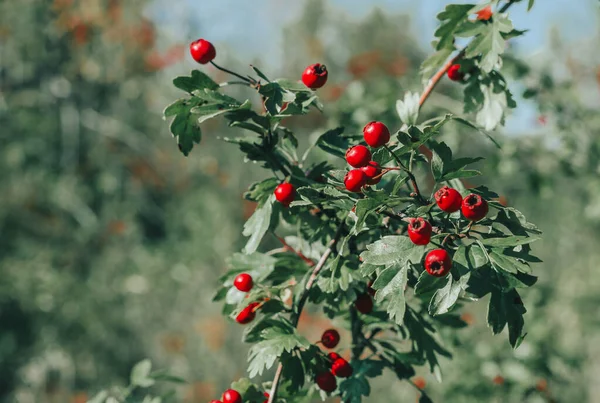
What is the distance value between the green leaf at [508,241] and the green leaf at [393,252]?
117 millimetres

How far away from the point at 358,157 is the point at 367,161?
0.08 ft

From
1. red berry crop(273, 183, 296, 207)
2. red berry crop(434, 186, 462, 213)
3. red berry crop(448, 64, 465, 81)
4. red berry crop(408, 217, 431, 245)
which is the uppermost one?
red berry crop(448, 64, 465, 81)

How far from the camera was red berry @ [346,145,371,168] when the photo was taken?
112cm

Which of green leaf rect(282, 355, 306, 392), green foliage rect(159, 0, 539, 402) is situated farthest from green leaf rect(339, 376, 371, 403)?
green leaf rect(282, 355, 306, 392)

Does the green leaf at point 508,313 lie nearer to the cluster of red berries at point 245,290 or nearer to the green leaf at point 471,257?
the green leaf at point 471,257

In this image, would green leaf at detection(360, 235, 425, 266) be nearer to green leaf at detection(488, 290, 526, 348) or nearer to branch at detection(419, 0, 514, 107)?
green leaf at detection(488, 290, 526, 348)

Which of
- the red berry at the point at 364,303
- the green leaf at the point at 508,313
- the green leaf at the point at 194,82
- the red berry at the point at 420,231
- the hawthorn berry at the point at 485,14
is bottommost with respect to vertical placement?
the green leaf at the point at 508,313

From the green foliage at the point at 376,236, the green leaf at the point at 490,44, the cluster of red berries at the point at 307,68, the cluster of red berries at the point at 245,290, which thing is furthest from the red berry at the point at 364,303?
the green leaf at the point at 490,44

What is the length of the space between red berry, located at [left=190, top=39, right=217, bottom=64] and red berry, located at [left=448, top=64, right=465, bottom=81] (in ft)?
2.10

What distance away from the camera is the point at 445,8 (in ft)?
4.75

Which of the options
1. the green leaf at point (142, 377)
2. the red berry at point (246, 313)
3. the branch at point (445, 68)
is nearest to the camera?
the red berry at point (246, 313)

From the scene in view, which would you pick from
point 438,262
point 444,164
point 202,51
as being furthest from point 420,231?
point 202,51

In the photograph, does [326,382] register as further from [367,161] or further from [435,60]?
[435,60]

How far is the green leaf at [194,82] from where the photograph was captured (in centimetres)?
126
